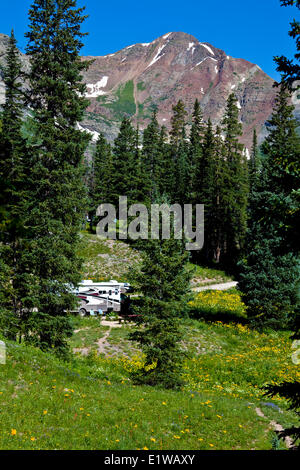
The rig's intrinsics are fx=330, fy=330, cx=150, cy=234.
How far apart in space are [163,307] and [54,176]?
26.5ft

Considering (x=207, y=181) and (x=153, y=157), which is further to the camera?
(x=153, y=157)

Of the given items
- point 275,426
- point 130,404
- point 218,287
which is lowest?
point 218,287

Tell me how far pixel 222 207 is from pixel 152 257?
35.3 m

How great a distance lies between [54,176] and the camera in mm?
15812

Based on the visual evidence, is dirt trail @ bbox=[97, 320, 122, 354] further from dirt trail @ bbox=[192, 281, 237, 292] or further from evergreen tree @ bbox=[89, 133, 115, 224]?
evergreen tree @ bbox=[89, 133, 115, 224]

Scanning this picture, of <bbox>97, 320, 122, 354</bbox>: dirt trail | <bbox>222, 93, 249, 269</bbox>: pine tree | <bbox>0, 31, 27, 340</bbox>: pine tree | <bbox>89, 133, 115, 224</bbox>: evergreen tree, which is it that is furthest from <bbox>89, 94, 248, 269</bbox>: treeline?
<bbox>0, 31, 27, 340</bbox>: pine tree

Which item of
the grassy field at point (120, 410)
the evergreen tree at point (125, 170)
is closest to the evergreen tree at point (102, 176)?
the evergreen tree at point (125, 170)

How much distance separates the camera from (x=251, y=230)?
26672 mm

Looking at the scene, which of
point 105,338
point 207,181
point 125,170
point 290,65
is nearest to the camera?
point 290,65

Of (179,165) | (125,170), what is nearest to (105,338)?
(125,170)

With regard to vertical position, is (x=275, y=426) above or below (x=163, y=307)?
below

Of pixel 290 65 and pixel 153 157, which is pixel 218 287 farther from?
pixel 290 65

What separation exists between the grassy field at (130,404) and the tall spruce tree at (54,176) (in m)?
2.52
